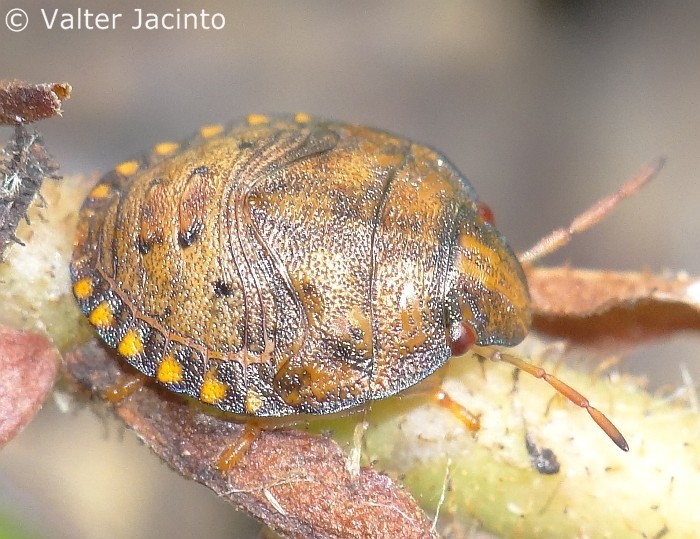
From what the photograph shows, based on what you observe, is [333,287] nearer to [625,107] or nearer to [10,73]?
[10,73]

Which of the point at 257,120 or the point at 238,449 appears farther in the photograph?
the point at 257,120

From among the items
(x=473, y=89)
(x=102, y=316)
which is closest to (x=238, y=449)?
(x=102, y=316)

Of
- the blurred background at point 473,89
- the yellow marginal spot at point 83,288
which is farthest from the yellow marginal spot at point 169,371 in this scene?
the blurred background at point 473,89

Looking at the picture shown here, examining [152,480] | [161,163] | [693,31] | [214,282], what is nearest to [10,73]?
[152,480]

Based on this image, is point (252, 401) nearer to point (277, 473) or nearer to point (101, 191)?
point (277, 473)

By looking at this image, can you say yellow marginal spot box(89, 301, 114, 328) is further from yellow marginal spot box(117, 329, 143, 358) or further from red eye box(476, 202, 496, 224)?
red eye box(476, 202, 496, 224)
